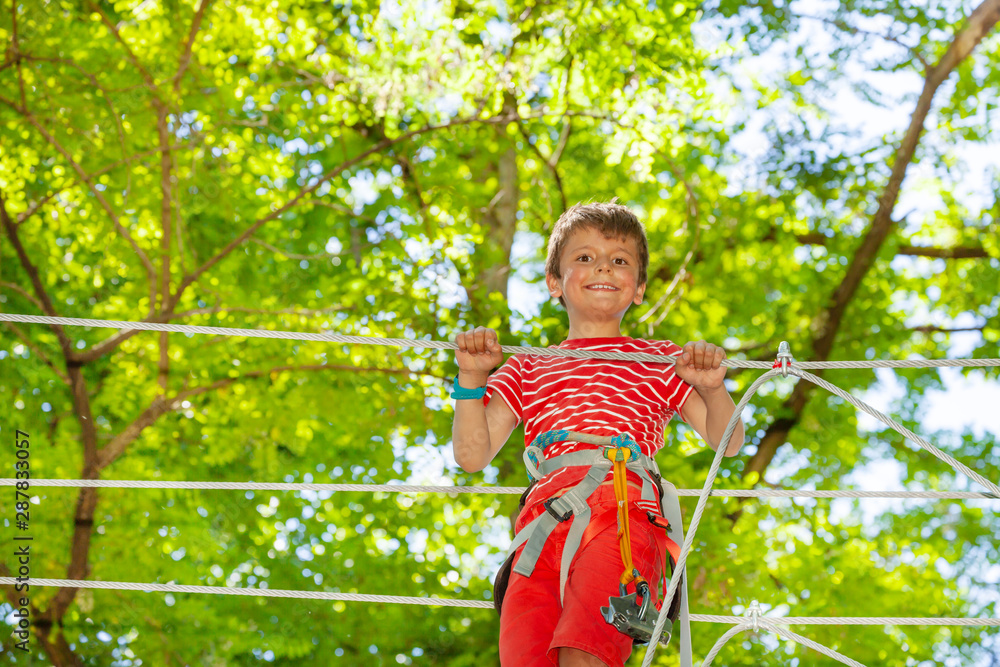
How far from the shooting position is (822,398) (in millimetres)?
5594

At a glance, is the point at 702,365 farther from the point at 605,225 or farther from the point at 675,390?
the point at 605,225

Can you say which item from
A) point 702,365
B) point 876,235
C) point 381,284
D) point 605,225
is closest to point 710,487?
point 702,365

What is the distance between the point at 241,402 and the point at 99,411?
3.93 feet

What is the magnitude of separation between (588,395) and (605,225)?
387 millimetres

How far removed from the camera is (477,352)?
5.66 ft

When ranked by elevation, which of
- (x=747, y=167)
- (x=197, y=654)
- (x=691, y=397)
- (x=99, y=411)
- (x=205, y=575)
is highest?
(x=747, y=167)

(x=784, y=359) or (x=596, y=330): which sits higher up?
(x=596, y=330)

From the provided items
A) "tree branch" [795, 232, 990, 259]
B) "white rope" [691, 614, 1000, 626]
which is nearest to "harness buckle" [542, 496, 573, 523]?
"white rope" [691, 614, 1000, 626]

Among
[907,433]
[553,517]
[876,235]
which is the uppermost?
[876,235]

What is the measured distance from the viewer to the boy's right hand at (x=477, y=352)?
171cm

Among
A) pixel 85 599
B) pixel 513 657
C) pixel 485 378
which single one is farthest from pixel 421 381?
pixel 513 657

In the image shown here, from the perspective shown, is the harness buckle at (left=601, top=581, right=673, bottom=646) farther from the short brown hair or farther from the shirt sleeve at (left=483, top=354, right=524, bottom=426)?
the short brown hair

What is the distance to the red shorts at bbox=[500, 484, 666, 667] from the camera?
1414 millimetres

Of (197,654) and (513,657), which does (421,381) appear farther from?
(513,657)
